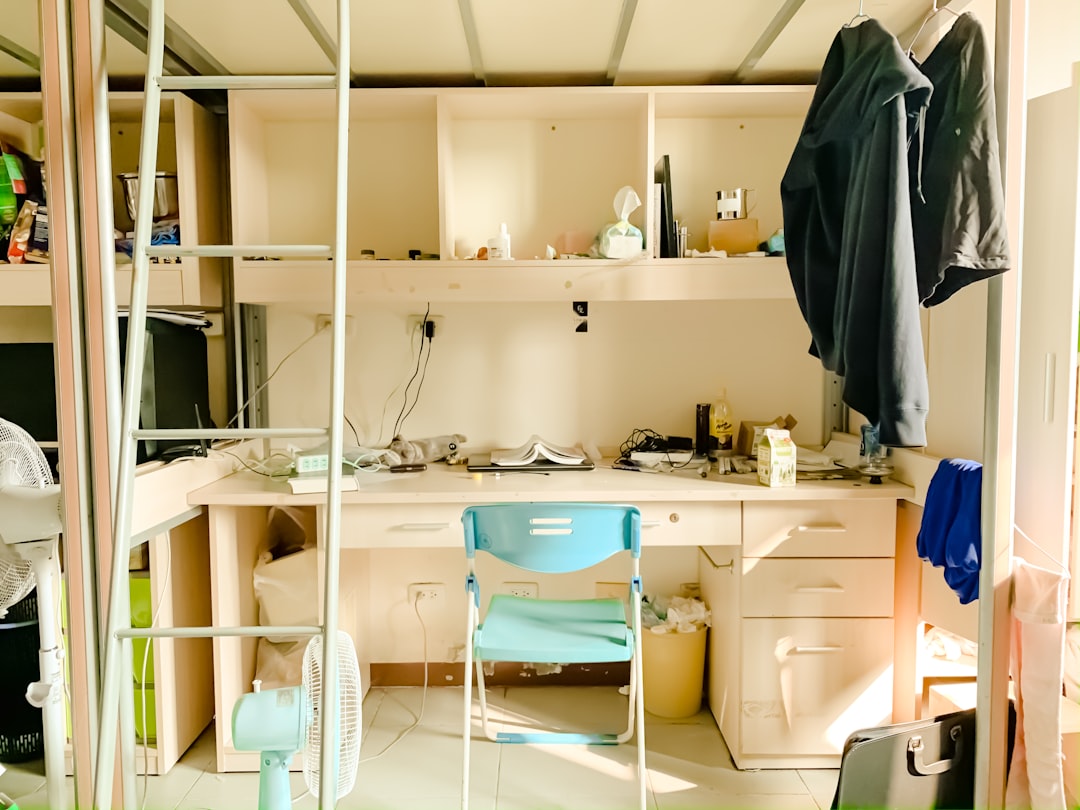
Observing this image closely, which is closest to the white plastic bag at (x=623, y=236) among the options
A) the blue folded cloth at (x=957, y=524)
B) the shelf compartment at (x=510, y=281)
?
the shelf compartment at (x=510, y=281)

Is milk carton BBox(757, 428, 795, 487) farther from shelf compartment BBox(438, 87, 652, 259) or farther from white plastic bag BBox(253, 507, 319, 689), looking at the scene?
white plastic bag BBox(253, 507, 319, 689)

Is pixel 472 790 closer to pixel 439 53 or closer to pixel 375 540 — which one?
pixel 375 540

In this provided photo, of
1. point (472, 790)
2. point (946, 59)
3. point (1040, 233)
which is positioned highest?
point (946, 59)

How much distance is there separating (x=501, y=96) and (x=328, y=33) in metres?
0.52

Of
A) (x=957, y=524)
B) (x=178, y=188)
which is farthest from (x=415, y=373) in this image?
(x=957, y=524)

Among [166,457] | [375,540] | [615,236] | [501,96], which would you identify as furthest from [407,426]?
[501,96]

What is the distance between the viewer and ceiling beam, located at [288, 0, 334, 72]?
1.73 m

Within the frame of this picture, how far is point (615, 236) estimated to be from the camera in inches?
82.8

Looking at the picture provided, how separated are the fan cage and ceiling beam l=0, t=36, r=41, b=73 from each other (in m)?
1.67

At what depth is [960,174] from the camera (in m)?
1.35

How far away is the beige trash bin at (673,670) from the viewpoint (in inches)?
87.7

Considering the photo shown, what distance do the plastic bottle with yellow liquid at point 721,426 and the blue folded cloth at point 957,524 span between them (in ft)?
2.46

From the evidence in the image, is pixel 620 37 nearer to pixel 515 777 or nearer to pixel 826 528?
pixel 826 528

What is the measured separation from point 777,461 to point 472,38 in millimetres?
1437
